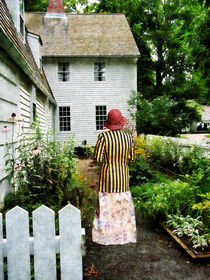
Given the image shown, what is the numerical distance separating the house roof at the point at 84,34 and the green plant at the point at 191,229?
43.6 feet

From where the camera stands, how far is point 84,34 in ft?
54.7

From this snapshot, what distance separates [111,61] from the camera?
16094 mm

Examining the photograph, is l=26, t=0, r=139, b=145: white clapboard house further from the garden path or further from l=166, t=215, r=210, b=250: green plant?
the garden path

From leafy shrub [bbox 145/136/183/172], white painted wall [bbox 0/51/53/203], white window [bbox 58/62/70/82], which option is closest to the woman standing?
white painted wall [bbox 0/51/53/203]

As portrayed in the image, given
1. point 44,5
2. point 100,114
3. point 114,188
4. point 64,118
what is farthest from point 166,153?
point 44,5

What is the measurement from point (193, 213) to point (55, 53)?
45.5 feet

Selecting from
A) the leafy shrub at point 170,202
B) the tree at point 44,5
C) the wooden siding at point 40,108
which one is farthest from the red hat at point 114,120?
the tree at point 44,5

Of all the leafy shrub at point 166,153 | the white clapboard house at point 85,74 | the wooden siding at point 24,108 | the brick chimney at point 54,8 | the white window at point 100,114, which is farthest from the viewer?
the brick chimney at point 54,8

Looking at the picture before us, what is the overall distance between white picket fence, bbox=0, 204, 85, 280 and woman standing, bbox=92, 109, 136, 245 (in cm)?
106

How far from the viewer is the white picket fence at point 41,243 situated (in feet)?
6.89

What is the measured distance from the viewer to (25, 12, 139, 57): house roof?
15.5 m

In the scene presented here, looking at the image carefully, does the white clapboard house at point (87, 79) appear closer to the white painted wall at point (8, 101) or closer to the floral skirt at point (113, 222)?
the white painted wall at point (8, 101)

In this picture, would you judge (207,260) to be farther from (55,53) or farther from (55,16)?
(55,16)

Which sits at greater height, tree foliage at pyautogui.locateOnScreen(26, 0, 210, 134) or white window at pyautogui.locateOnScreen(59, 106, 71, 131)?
tree foliage at pyautogui.locateOnScreen(26, 0, 210, 134)
